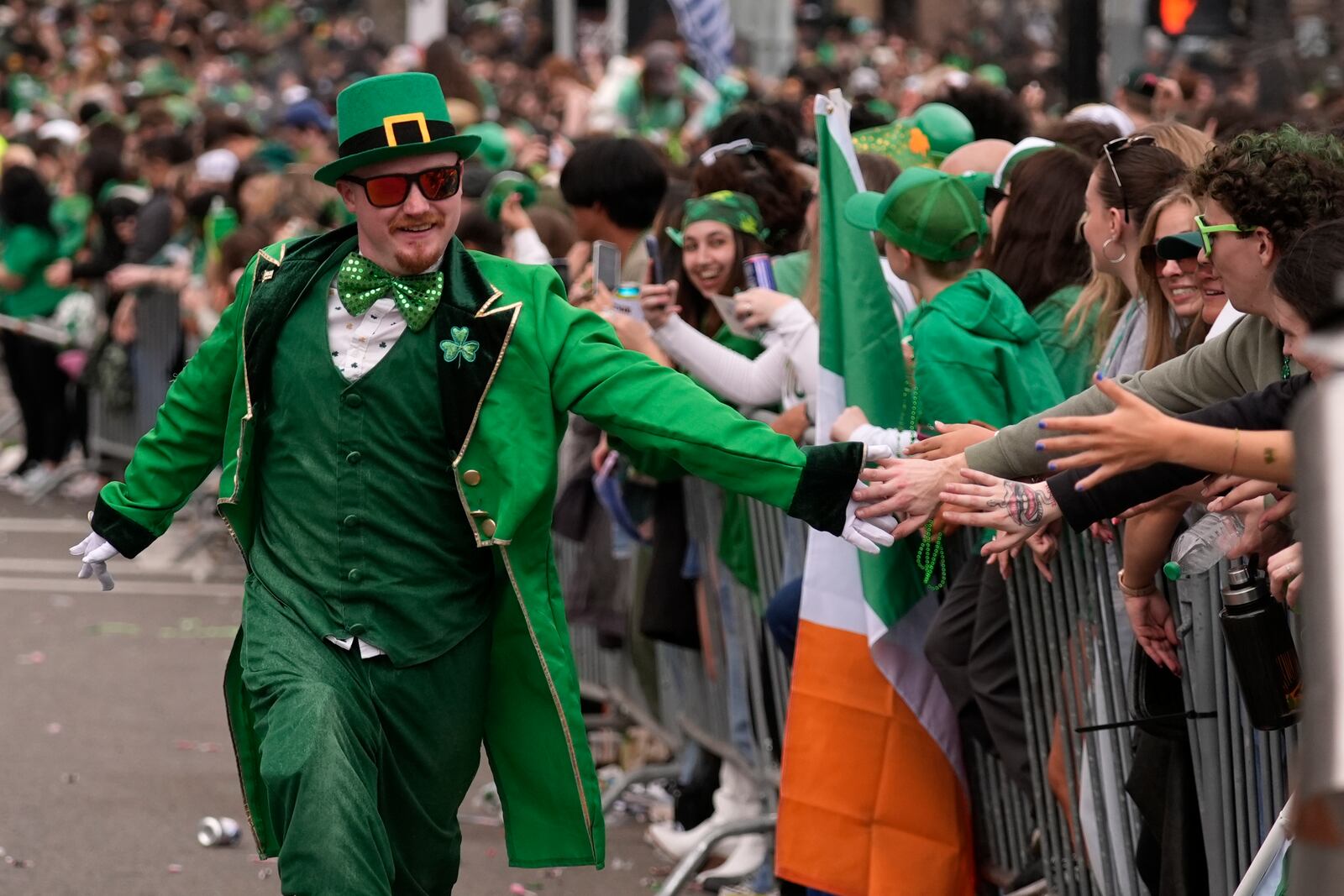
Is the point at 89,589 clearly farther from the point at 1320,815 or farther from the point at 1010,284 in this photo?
the point at 1320,815

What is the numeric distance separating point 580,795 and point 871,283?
152 centimetres

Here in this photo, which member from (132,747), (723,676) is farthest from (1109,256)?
(132,747)

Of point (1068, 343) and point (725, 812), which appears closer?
point (1068, 343)

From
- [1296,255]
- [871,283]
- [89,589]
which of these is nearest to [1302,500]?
[1296,255]


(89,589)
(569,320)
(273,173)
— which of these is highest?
(569,320)

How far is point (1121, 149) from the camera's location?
5.27 meters

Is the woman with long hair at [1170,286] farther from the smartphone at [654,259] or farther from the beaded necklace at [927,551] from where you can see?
the smartphone at [654,259]

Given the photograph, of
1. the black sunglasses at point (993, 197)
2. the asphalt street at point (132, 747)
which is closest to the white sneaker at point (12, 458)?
the asphalt street at point (132, 747)

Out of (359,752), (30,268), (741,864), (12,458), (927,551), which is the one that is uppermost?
(927,551)

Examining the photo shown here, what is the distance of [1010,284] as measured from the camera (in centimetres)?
585

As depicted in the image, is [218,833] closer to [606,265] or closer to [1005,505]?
[606,265]

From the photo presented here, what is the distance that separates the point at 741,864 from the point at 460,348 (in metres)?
2.60

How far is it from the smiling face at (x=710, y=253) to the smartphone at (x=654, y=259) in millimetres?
113

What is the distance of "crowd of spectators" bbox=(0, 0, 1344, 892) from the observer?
160 inches
